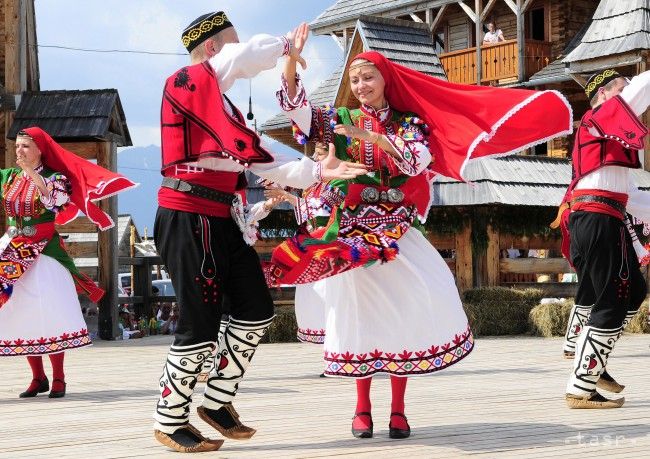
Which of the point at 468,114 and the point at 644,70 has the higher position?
the point at 644,70

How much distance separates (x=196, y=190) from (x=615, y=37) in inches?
536

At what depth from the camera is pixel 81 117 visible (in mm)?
14039

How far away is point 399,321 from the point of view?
5492mm

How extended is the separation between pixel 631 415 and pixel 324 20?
23.6m

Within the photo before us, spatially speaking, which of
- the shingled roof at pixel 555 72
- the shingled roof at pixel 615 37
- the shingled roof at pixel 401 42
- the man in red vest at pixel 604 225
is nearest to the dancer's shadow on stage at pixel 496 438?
the man in red vest at pixel 604 225

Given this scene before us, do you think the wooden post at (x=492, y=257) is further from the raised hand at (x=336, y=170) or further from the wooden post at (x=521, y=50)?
the raised hand at (x=336, y=170)

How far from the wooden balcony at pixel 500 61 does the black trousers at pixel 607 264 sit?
17.8m

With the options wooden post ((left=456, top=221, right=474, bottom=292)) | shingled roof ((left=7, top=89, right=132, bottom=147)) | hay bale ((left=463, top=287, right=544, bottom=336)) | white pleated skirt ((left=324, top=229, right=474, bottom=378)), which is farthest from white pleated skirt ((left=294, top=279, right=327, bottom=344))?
wooden post ((left=456, top=221, right=474, bottom=292))

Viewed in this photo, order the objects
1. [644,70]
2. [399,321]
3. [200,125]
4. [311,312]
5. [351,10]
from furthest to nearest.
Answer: [351,10] → [644,70] → [311,312] → [399,321] → [200,125]

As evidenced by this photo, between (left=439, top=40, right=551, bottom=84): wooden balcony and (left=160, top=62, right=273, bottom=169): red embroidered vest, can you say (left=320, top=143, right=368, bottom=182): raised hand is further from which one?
(left=439, top=40, right=551, bottom=84): wooden balcony

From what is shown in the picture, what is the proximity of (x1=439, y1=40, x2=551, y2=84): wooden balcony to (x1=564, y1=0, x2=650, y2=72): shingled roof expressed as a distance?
5.85 m

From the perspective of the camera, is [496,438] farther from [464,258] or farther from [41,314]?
[464,258]

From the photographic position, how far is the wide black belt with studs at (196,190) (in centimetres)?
499

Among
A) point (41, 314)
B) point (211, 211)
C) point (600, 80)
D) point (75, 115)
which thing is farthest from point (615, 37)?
point (211, 211)
